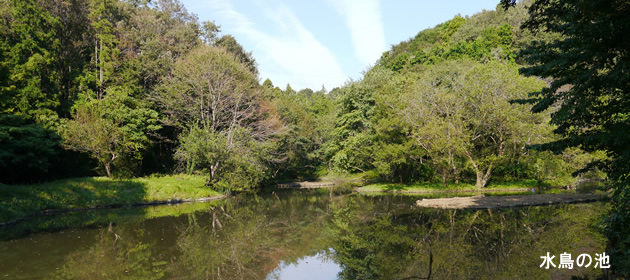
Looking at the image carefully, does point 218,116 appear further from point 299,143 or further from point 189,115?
point 299,143

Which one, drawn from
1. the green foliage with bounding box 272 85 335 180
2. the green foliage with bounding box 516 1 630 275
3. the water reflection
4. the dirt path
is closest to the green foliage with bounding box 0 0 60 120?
the green foliage with bounding box 272 85 335 180

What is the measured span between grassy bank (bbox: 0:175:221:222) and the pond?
1.76m

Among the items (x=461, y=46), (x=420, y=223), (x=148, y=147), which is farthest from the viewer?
(x=461, y=46)

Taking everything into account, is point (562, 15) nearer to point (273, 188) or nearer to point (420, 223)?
point (420, 223)

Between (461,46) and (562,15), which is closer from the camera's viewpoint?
(562,15)

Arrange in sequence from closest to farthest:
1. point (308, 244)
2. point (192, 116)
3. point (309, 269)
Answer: point (309, 269), point (308, 244), point (192, 116)

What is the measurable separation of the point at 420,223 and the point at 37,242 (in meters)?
16.8

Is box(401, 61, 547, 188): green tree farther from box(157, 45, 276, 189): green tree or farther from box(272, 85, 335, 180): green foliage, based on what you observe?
box(272, 85, 335, 180): green foliage

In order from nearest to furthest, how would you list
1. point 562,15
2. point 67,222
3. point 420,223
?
point 562,15, point 420,223, point 67,222

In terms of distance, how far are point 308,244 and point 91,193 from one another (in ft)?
63.3

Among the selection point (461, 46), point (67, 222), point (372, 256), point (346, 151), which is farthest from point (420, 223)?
point (461, 46)

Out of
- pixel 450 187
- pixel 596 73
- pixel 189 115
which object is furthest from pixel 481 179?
pixel 189 115

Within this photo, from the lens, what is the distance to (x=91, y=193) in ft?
85.8

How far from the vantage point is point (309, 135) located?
54.9 meters
